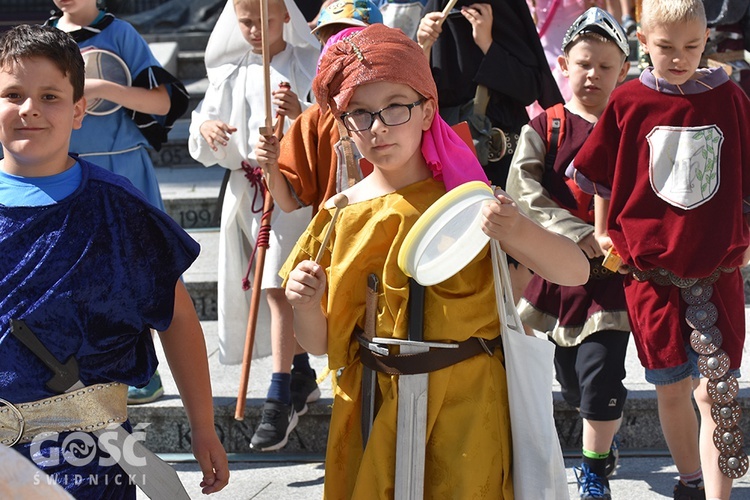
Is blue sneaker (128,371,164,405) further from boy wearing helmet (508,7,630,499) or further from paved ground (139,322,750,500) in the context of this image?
boy wearing helmet (508,7,630,499)

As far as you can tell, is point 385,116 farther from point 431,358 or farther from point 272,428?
point 272,428

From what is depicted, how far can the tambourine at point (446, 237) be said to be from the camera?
2.68 m

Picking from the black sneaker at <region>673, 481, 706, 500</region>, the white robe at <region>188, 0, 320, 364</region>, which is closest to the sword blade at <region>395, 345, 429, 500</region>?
the black sneaker at <region>673, 481, 706, 500</region>

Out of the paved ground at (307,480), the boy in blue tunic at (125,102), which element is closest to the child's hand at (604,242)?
the paved ground at (307,480)

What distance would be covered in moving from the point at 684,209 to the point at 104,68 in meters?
2.50

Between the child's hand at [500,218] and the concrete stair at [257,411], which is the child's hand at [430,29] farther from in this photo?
the child's hand at [500,218]

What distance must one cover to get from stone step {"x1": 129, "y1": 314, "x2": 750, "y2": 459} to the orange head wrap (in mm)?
2043

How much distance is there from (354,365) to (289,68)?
6.94 feet

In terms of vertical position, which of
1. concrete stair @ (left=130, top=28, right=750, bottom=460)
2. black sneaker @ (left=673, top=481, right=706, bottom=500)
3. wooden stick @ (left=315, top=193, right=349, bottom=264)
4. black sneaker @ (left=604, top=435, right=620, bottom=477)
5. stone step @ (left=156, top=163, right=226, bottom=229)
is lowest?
stone step @ (left=156, top=163, right=226, bottom=229)

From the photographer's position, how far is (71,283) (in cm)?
268

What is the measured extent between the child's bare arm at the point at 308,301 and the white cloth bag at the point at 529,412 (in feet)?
1.42

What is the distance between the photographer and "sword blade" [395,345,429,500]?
288cm

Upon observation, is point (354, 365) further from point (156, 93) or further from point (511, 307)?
point (156, 93)

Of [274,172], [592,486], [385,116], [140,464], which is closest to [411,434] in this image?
[140,464]
